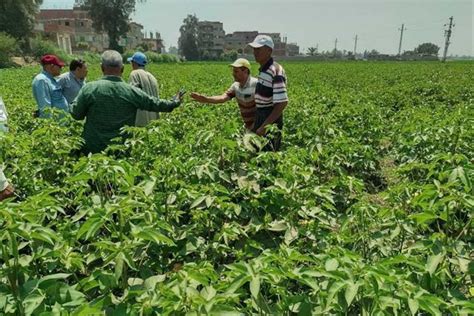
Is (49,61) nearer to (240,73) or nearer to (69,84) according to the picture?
(69,84)

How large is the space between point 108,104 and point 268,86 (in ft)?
5.49

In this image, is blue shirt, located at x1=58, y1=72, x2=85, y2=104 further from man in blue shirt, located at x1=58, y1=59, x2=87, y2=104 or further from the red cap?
the red cap

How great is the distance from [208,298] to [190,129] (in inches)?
128

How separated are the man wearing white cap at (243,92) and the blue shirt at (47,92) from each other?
216cm

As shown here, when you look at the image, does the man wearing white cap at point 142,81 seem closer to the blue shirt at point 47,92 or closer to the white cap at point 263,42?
the blue shirt at point 47,92

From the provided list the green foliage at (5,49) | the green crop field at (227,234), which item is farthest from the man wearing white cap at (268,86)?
the green foliage at (5,49)

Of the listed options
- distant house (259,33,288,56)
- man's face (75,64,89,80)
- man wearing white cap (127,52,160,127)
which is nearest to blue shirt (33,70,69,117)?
man's face (75,64,89,80)

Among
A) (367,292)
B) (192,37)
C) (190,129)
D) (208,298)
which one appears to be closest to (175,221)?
(208,298)

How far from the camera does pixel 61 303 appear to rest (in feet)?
5.25

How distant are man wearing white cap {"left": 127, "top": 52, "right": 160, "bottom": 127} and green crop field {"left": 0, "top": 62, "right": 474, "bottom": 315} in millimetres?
1523

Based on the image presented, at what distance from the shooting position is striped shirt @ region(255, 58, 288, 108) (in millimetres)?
4324

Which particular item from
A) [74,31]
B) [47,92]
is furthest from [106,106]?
[74,31]

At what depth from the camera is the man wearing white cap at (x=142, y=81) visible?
518cm

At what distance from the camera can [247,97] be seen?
491cm
